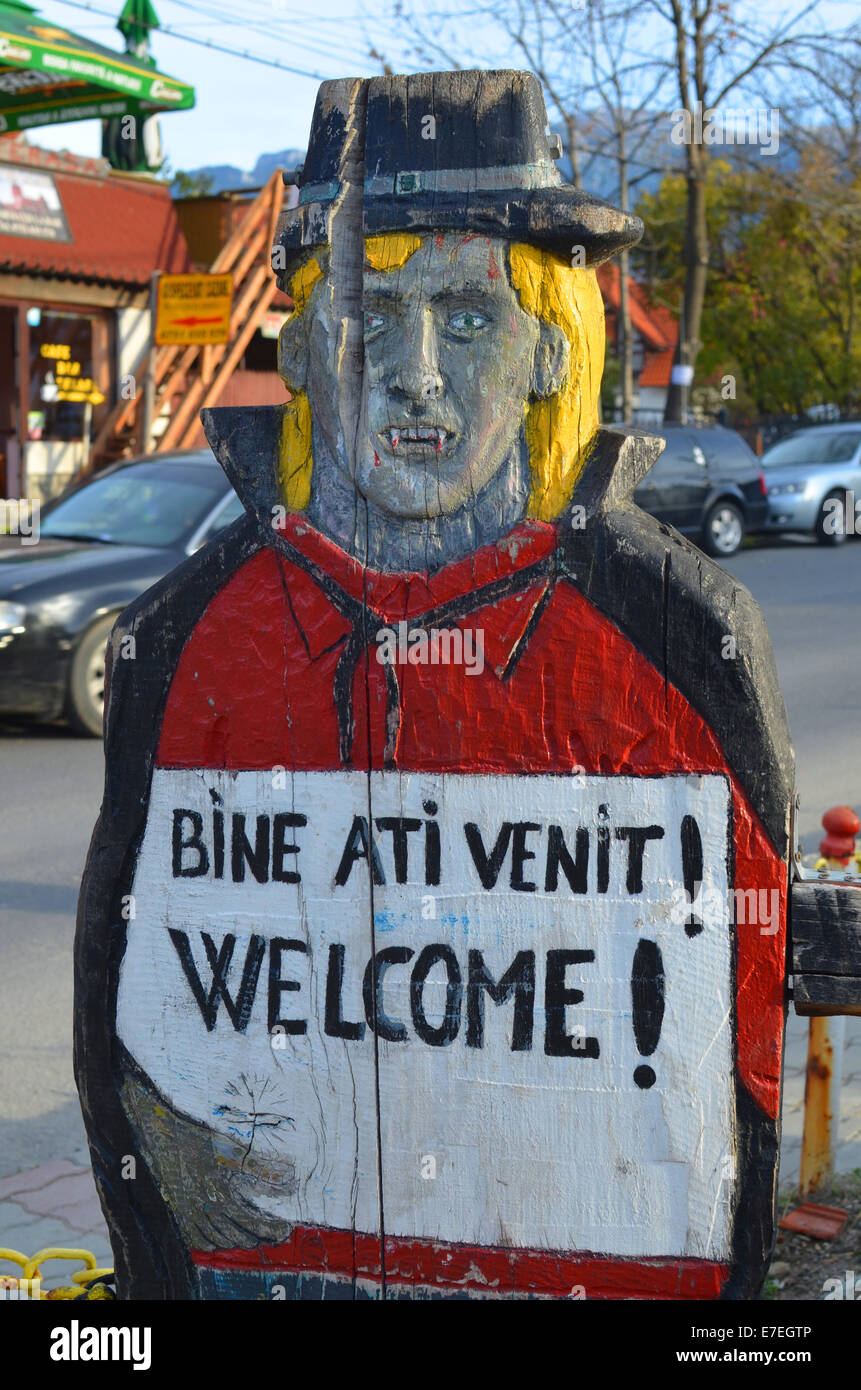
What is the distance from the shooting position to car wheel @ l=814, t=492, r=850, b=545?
17.6 meters

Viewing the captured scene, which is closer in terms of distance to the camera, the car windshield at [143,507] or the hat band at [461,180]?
the hat band at [461,180]

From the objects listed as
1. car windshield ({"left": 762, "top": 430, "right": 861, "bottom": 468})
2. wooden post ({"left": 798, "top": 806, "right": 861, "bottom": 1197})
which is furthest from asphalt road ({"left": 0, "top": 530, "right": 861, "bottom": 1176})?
car windshield ({"left": 762, "top": 430, "right": 861, "bottom": 468})

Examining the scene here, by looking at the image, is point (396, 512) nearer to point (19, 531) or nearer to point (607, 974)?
point (607, 974)

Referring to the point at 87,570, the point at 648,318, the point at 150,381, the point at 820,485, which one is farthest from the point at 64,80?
the point at 648,318

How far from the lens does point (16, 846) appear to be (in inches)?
255

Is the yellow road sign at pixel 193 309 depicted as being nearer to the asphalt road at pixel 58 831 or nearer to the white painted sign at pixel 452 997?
the asphalt road at pixel 58 831

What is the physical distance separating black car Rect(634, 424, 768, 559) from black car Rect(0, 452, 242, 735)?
26.6 ft

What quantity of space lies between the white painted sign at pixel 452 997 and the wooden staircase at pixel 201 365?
1742 cm

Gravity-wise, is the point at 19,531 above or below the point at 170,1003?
above

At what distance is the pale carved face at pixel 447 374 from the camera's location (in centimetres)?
190

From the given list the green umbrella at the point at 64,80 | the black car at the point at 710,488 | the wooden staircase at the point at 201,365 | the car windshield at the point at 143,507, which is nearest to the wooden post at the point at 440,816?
the car windshield at the point at 143,507

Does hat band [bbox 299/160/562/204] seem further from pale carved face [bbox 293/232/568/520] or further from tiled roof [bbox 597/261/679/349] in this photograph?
tiled roof [bbox 597/261/679/349]
